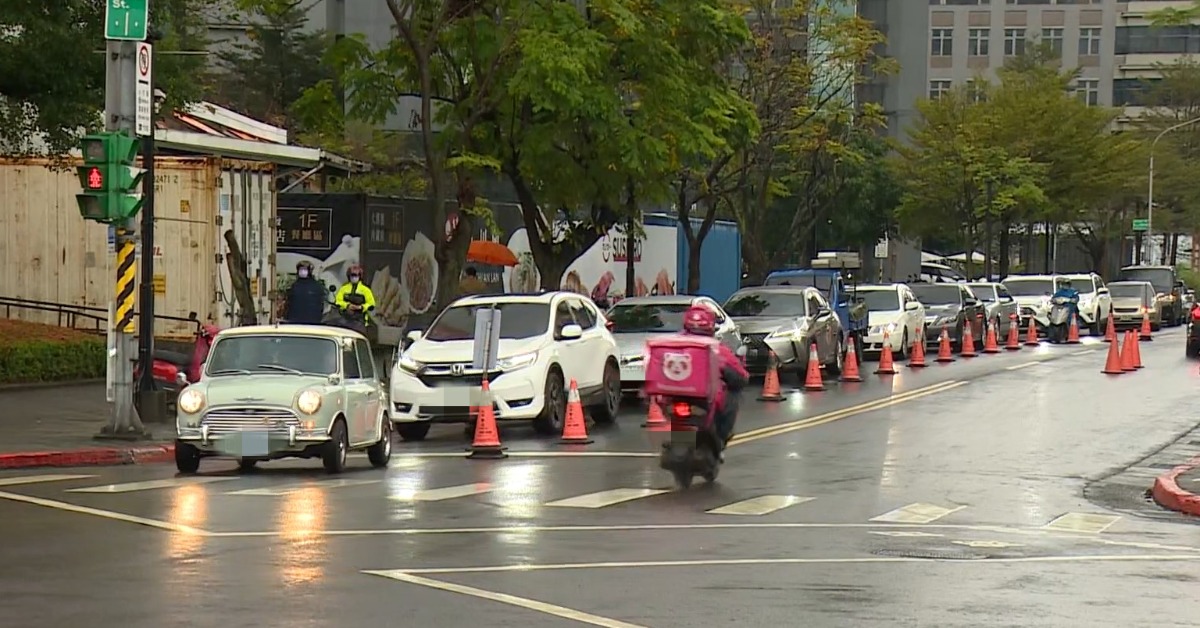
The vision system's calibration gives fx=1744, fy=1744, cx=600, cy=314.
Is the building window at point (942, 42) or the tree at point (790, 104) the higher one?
the building window at point (942, 42)

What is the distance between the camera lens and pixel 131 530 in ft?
41.8

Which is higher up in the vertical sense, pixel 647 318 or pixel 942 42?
pixel 942 42

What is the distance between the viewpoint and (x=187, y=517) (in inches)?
534

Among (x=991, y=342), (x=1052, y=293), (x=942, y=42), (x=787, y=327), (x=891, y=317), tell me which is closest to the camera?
(x=787, y=327)

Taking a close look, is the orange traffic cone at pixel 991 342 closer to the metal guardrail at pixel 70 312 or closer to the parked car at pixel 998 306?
the parked car at pixel 998 306

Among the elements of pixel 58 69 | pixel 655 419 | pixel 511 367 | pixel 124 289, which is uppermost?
pixel 58 69

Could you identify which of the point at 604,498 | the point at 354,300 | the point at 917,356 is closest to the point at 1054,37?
the point at 917,356

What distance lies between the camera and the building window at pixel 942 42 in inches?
4476

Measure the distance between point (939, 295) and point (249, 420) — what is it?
29.1 meters

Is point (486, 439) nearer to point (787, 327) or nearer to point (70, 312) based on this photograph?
point (787, 327)

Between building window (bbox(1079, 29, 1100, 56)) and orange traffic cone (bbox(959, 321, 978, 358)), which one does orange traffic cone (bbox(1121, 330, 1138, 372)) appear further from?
building window (bbox(1079, 29, 1100, 56))

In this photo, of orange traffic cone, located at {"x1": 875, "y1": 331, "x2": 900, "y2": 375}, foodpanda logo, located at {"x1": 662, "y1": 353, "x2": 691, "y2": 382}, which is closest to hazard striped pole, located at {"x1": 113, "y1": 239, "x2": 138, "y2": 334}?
foodpanda logo, located at {"x1": 662, "y1": 353, "x2": 691, "y2": 382}

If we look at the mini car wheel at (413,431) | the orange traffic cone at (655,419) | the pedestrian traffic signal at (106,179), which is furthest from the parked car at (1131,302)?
the pedestrian traffic signal at (106,179)

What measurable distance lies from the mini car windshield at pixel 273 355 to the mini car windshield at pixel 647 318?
31.0 feet
